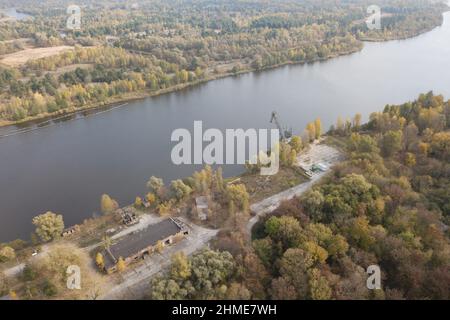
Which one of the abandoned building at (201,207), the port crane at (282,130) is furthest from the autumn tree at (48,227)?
the port crane at (282,130)

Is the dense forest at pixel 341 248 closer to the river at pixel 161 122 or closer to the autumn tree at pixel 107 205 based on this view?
the autumn tree at pixel 107 205

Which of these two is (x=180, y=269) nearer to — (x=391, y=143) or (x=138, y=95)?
(x=391, y=143)

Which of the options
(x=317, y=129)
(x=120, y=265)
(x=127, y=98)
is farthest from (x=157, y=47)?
(x=120, y=265)

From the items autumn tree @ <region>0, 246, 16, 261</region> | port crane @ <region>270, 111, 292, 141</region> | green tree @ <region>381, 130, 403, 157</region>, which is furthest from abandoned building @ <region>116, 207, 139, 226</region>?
green tree @ <region>381, 130, 403, 157</region>

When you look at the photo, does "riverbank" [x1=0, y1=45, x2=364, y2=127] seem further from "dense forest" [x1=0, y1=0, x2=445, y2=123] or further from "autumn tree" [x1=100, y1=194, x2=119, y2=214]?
"autumn tree" [x1=100, y1=194, x2=119, y2=214]

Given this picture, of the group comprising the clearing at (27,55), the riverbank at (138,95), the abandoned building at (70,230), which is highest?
the clearing at (27,55)
